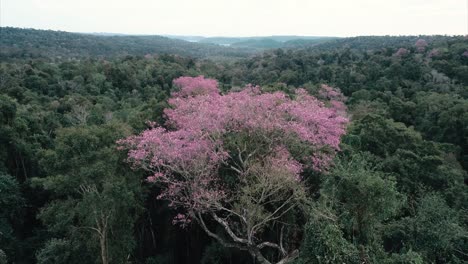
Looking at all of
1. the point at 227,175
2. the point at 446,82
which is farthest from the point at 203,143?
the point at 446,82

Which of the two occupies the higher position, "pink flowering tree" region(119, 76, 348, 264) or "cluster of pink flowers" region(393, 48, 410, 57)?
"cluster of pink flowers" region(393, 48, 410, 57)

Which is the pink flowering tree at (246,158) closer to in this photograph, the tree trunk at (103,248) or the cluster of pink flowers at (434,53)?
the tree trunk at (103,248)

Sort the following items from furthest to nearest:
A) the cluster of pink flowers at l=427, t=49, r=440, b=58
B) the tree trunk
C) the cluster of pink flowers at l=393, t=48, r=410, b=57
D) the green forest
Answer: the cluster of pink flowers at l=393, t=48, r=410, b=57 → the cluster of pink flowers at l=427, t=49, r=440, b=58 → the tree trunk → the green forest

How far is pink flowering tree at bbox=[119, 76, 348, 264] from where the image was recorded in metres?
9.60

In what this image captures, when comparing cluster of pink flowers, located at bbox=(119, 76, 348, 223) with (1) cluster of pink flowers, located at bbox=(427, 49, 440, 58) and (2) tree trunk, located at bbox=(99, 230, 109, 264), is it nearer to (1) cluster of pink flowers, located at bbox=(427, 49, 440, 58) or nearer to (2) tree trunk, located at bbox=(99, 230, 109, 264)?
(2) tree trunk, located at bbox=(99, 230, 109, 264)

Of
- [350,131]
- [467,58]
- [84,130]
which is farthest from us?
[467,58]

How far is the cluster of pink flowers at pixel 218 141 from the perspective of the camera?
32.3 feet

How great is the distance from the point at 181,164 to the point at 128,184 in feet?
8.80

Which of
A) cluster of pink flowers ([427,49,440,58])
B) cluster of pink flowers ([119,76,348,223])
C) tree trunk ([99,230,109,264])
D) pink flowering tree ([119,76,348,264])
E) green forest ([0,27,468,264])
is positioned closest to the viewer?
green forest ([0,27,468,264])

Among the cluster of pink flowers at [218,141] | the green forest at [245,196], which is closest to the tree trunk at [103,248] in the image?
the green forest at [245,196]

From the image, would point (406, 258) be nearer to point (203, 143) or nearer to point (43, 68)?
point (203, 143)

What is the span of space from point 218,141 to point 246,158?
3.08 feet

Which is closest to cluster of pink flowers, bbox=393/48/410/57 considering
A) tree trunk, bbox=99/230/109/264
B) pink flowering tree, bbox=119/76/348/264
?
pink flowering tree, bbox=119/76/348/264

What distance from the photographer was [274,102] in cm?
1134
